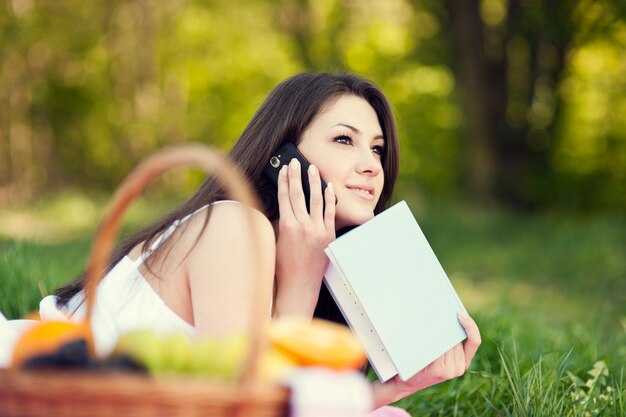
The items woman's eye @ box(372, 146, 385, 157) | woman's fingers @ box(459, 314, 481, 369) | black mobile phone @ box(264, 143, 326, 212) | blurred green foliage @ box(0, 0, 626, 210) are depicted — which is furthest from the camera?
blurred green foliage @ box(0, 0, 626, 210)

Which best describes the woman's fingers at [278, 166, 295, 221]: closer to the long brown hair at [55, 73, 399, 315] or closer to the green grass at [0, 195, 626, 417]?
the long brown hair at [55, 73, 399, 315]

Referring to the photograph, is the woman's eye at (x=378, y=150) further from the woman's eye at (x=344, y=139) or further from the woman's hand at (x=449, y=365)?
the woman's hand at (x=449, y=365)

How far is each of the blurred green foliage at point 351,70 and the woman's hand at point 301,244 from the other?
7263 millimetres

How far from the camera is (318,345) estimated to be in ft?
4.94

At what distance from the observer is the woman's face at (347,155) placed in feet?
8.59

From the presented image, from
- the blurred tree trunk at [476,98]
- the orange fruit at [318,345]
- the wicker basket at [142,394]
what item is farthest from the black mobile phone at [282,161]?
the blurred tree trunk at [476,98]

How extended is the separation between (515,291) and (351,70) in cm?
775

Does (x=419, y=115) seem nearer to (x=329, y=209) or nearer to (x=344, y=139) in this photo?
(x=344, y=139)

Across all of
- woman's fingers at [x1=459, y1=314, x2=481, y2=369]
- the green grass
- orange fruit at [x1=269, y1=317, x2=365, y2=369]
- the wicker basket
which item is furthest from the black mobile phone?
the wicker basket

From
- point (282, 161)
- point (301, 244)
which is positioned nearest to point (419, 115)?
point (282, 161)

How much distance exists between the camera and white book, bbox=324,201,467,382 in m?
2.11

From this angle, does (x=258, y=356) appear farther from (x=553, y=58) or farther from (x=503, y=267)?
(x=553, y=58)

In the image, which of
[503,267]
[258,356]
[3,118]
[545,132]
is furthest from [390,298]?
[3,118]

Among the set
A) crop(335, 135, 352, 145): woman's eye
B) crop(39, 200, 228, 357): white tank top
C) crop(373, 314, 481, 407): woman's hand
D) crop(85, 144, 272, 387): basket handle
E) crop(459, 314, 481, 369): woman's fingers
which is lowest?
crop(373, 314, 481, 407): woman's hand
